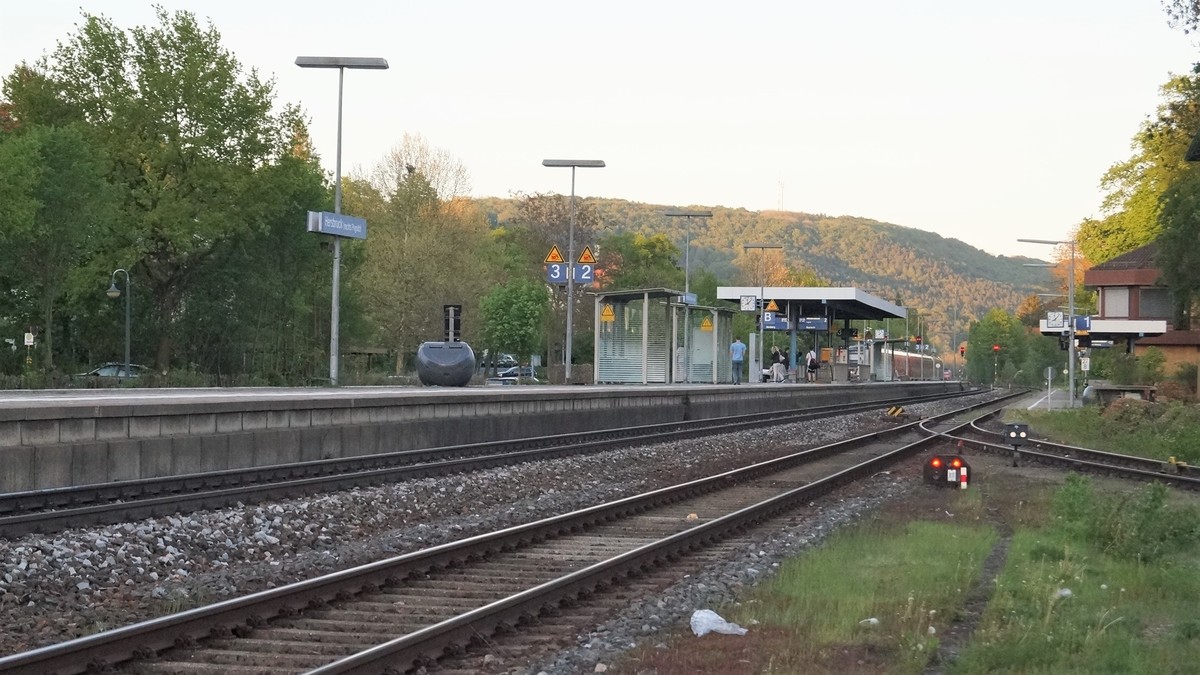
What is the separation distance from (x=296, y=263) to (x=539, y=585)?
182ft

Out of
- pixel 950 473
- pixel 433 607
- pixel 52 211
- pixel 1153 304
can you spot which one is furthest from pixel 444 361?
pixel 1153 304

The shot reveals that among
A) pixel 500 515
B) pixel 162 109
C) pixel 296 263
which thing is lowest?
pixel 500 515

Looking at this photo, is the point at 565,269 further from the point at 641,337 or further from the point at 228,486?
the point at 228,486

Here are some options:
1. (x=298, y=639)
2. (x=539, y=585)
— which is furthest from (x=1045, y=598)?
(x=298, y=639)

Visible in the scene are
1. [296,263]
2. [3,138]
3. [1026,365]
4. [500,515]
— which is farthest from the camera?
[1026,365]

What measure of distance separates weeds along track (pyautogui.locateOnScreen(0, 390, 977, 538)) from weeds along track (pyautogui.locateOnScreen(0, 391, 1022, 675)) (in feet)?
12.4

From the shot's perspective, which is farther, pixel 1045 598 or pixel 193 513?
pixel 193 513

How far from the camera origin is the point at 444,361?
38625 millimetres

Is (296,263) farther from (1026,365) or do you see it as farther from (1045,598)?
(1026,365)

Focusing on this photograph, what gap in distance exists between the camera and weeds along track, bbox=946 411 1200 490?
23312 millimetres

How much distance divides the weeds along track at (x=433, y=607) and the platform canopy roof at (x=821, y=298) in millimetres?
51444

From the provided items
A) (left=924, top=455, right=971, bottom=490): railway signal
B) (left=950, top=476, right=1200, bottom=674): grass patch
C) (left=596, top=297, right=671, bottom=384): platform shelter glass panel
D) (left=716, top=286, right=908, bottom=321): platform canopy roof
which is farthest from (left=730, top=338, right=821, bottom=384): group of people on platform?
(left=950, top=476, right=1200, bottom=674): grass patch

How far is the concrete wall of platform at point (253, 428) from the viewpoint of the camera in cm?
1573

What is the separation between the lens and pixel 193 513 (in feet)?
46.5
